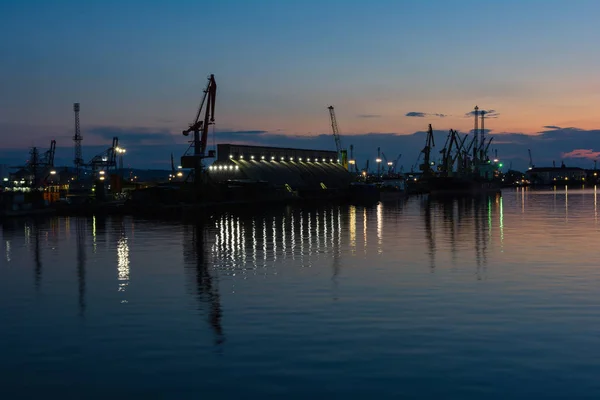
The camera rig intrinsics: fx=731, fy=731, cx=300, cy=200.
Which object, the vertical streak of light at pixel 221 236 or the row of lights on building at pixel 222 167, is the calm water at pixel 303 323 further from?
the row of lights on building at pixel 222 167

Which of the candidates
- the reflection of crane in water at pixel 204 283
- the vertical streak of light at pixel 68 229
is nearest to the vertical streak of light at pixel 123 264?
the reflection of crane in water at pixel 204 283

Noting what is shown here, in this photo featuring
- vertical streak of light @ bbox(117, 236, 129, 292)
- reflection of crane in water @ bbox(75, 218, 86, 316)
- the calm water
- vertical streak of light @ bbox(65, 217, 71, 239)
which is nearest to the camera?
the calm water

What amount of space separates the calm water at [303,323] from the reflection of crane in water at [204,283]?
106mm

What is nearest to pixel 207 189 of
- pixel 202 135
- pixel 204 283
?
pixel 202 135

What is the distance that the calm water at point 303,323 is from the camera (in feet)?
49.6

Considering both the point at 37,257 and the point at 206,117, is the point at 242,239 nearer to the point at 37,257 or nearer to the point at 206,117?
the point at 37,257

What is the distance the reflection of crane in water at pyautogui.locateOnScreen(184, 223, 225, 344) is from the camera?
2142cm

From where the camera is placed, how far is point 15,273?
113 ft

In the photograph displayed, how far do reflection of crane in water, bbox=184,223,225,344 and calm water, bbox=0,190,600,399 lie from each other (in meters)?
0.11

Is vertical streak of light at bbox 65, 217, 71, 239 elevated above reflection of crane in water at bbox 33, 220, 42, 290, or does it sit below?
Answer: above

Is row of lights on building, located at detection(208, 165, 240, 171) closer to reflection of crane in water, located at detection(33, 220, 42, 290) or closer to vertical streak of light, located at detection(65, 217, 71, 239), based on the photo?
vertical streak of light, located at detection(65, 217, 71, 239)

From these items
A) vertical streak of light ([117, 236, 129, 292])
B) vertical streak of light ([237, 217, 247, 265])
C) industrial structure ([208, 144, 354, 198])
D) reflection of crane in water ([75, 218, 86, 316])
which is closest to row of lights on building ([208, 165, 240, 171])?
industrial structure ([208, 144, 354, 198])

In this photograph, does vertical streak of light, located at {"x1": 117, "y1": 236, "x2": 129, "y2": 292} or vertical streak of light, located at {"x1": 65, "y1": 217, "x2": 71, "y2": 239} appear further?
vertical streak of light, located at {"x1": 65, "y1": 217, "x2": 71, "y2": 239}

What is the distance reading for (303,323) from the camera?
69.4 ft
